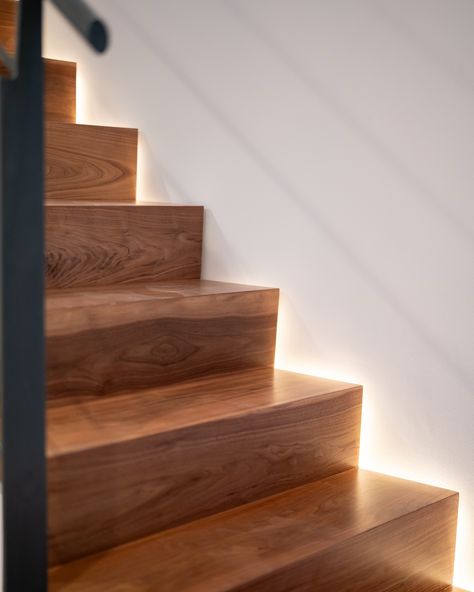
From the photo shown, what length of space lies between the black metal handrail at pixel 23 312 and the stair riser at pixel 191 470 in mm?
131

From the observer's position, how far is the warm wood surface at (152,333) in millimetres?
1485

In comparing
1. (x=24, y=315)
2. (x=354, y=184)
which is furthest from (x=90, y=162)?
(x=24, y=315)

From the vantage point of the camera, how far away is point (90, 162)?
2.09 metres

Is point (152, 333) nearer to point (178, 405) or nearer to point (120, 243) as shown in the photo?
point (178, 405)

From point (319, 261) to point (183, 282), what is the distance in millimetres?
340

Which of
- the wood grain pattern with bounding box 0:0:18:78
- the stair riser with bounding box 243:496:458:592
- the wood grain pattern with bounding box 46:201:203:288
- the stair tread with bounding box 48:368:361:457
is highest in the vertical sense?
the wood grain pattern with bounding box 0:0:18:78

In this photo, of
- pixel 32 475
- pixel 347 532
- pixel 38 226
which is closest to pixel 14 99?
pixel 38 226

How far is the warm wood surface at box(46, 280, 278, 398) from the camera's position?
1485 millimetres

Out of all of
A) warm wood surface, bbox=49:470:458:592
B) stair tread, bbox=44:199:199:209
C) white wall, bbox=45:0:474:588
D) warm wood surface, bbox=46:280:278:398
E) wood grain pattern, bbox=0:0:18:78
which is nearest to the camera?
warm wood surface, bbox=49:470:458:592

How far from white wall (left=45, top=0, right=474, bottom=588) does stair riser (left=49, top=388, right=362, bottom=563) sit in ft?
0.54

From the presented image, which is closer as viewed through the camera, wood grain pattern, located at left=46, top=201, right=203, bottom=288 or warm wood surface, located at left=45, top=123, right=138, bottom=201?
wood grain pattern, located at left=46, top=201, right=203, bottom=288

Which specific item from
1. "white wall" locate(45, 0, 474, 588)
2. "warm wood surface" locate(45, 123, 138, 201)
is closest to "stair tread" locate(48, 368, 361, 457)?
"white wall" locate(45, 0, 474, 588)

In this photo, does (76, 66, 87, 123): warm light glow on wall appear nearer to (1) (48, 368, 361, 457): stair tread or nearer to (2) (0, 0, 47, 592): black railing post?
(1) (48, 368, 361, 457): stair tread

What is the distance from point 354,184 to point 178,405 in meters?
0.64
